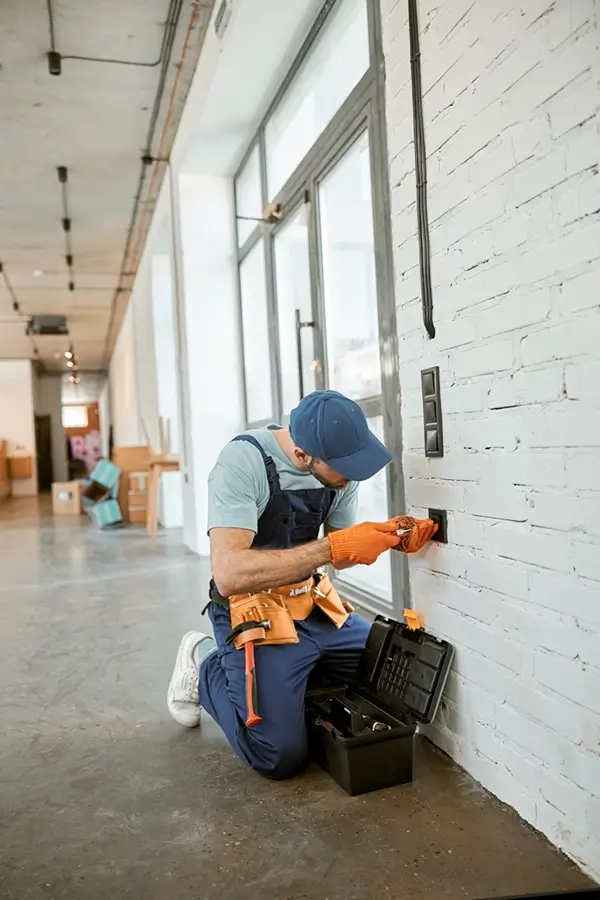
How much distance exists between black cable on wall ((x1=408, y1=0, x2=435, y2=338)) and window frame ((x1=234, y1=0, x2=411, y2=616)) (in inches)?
14.0

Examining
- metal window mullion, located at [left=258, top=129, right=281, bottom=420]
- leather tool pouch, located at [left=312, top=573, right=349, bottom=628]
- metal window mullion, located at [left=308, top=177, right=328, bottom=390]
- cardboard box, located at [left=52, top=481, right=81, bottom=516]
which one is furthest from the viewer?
cardboard box, located at [left=52, top=481, right=81, bottom=516]

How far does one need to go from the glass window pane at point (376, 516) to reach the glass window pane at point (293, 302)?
2.37 feet

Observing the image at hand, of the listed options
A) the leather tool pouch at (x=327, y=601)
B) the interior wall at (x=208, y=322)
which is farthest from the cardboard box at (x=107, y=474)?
the leather tool pouch at (x=327, y=601)

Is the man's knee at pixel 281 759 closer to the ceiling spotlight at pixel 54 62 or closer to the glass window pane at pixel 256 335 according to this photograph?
the glass window pane at pixel 256 335

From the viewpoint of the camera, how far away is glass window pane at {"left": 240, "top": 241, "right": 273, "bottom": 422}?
4781mm

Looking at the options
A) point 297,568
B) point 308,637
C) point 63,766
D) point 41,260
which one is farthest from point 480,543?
point 41,260

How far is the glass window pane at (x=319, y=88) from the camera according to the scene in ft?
9.67

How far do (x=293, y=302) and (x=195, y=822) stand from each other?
293 cm

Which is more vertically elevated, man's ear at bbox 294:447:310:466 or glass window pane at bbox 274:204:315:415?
glass window pane at bbox 274:204:315:415

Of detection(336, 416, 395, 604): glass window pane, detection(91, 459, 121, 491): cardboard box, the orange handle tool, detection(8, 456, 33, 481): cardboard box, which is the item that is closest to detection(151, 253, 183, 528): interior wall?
detection(91, 459, 121, 491): cardboard box

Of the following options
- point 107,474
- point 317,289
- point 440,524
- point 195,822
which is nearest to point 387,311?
point 440,524

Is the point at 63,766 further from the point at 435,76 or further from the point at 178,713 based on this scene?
the point at 435,76

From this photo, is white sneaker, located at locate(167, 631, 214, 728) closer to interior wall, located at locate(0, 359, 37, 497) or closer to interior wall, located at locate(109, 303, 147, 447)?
interior wall, located at locate(109, 303, 147, 447)

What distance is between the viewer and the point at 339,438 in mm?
1731
